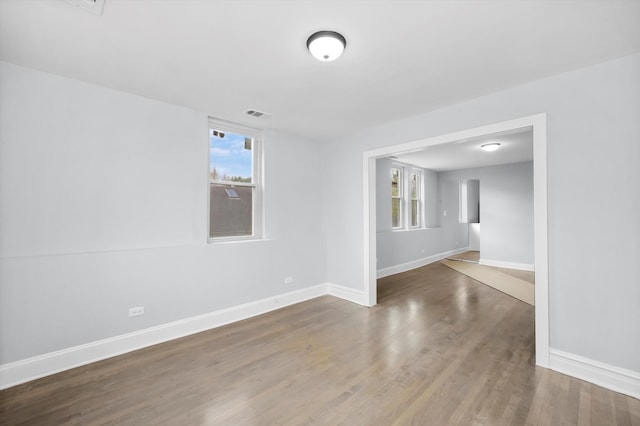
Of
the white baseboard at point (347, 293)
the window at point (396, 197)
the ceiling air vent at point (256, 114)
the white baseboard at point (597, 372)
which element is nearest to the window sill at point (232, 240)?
the white baseboard at point (347, 293)

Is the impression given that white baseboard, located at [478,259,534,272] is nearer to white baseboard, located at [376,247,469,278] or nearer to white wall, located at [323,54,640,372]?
white baseboard, located at [376,247,469,278]

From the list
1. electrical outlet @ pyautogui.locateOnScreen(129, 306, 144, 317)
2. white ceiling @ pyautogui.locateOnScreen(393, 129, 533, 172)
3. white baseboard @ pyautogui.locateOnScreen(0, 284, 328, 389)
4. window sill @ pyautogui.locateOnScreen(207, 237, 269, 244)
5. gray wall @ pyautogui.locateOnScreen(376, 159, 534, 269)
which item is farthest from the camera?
gray wall @ pyautogui.locateOnScreen(376, 159, 534, 269)

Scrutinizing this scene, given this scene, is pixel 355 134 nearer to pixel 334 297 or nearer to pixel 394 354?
pixel 334 297

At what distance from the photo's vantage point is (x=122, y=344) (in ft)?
9.25

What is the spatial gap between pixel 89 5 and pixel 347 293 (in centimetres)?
429

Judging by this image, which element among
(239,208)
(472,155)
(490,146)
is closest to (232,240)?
(239,208)

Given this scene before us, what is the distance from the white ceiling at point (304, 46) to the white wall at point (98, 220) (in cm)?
36

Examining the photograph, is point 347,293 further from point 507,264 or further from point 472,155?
point 507,264

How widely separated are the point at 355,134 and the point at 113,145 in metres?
3.21

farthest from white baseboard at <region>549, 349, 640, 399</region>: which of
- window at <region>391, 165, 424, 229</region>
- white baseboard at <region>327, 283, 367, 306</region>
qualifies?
window at <region>391, 165, 424, 229</region>

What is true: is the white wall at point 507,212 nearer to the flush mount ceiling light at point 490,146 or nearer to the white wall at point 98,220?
the flush mount ceiling light at point 490,146

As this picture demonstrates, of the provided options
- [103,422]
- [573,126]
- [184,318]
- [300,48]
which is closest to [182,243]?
[184,318]

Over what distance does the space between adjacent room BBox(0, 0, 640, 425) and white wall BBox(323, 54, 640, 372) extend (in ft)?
0.05

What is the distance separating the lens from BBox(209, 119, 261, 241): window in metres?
3.77
